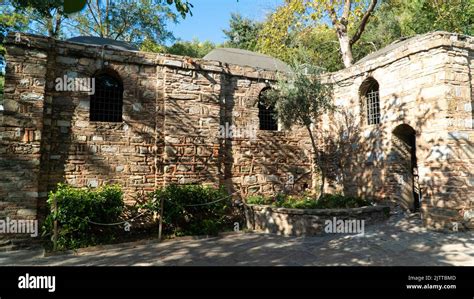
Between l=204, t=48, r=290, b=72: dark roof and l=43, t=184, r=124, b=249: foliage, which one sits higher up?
l=204, t=48, r=290, b=72: dark roof

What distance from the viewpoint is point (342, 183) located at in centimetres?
1003

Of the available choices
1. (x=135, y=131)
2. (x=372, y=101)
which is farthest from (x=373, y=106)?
(x=135, y=131)

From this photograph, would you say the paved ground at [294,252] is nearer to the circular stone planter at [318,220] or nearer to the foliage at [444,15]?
the circular stone planter at [318,220]

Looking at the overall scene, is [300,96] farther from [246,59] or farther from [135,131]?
[135,131]

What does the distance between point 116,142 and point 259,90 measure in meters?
4.87

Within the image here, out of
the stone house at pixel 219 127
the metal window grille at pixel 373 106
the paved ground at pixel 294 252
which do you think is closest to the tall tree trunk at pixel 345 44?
the stone house at pixel 219 127

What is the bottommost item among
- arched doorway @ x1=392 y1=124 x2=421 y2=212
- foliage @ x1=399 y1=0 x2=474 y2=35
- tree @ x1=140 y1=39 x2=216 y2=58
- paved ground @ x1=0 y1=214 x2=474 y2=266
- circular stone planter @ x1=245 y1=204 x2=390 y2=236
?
paved ground @ x1=0 y1=214 x2=474 y2=266

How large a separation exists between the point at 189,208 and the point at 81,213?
2601 mm

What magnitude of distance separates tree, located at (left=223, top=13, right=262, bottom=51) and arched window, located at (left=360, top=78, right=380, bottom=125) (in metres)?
14.3

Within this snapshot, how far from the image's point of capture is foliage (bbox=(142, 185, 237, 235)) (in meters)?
7.56

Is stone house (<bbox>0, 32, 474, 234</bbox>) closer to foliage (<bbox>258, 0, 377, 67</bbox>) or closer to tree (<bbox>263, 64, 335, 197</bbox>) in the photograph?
tree (<bbox>263, 64, 335, 197</bbox>)

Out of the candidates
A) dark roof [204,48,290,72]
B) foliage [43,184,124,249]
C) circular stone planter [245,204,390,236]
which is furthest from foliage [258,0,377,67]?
foliage [43,184,124,249]

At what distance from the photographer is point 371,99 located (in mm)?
9469

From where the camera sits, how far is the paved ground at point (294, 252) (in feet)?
17.3
